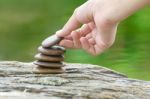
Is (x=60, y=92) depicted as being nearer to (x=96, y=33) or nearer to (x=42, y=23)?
(x=96, y=33)

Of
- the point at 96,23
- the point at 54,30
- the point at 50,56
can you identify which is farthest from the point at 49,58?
the point at 54,30

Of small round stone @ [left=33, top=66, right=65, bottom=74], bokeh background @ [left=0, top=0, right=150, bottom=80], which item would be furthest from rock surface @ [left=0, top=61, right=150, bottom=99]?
bokeh background @ [left=0, top=0, right=150, bottom=80]

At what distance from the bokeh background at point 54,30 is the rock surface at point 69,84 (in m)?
1.22

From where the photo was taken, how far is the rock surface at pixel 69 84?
51.9 inches

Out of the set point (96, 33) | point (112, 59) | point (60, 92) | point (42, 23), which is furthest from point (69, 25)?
point (42, 23)

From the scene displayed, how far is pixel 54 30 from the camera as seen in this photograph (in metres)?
3.35

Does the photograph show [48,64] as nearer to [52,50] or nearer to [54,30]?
[52,50]

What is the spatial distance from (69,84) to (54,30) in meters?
1.95


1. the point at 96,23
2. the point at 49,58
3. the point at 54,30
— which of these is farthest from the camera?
the point at 54,30

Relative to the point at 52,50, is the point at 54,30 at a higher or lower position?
higher

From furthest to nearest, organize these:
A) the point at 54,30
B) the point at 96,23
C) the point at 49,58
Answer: the point at 54,30 → the point at 49,58 → the point at 96,23

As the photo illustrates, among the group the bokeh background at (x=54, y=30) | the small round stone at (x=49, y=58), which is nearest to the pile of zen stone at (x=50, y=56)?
the small round stone at (x=49, y=58)

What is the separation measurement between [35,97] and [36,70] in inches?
8.4

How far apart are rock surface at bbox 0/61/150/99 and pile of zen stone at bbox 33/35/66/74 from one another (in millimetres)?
21
